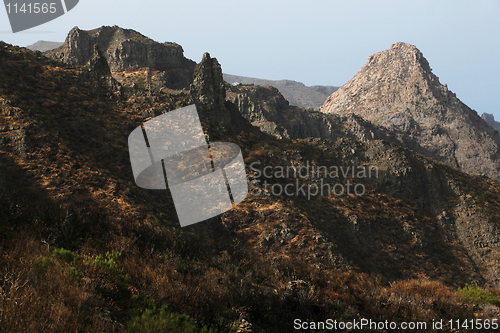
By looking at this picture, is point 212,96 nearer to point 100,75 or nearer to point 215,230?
point 100,75

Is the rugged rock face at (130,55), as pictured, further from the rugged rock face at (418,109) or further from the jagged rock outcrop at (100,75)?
the rugged rock face at (418,109)

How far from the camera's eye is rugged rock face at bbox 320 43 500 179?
9712 cm

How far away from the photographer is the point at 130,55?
66000 mm

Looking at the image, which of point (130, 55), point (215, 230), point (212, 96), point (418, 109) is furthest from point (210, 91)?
point (418, 109)

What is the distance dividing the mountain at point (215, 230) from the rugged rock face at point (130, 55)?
112 ft

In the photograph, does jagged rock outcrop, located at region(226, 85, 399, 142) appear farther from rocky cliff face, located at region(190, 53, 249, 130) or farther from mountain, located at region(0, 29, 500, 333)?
mountain, located at region(0, 29, 500, 333)

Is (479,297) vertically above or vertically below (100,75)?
below

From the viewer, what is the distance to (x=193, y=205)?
23.9m

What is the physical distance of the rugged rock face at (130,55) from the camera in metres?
65.2

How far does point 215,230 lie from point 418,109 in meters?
113

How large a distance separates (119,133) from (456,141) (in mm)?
107120

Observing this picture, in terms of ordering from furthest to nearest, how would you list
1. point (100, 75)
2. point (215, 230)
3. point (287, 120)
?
point (287, 120)
point (100, 75)
point (215, 230)

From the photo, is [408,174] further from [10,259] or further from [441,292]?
[10,259]

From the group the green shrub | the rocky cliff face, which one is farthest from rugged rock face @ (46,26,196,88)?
the green shrub
